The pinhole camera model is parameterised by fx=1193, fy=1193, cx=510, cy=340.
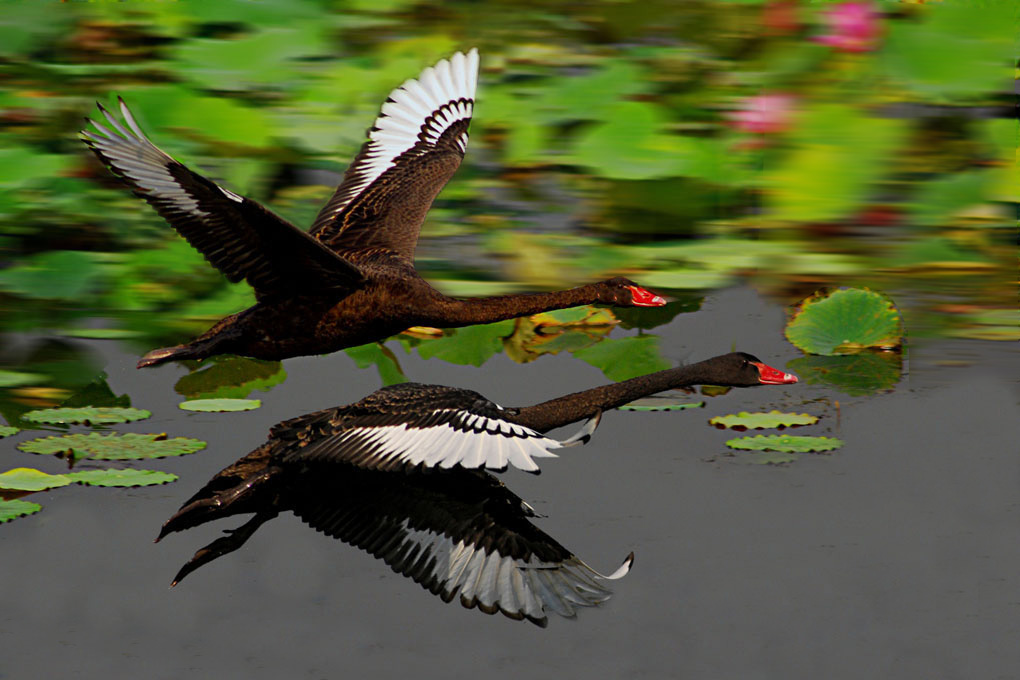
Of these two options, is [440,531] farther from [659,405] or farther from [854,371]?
[854,371]

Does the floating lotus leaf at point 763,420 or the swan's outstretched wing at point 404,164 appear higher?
the swan's outstretched wing at point 404,164

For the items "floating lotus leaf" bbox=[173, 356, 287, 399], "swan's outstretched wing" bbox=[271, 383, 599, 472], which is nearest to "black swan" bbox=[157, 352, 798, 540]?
"swan's outstretched wing" bbox=[271, 383, 599, 472]

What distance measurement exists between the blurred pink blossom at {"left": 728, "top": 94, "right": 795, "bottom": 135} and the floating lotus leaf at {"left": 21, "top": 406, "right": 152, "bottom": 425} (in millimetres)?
3097

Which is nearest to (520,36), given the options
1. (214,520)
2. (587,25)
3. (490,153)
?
(587,25)

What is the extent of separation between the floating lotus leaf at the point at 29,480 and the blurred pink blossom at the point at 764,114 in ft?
11.5

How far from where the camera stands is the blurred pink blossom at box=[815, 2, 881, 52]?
19.6 feet

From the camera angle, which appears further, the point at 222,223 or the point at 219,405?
the point at 219,405

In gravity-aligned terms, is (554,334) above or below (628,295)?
below

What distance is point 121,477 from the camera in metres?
3.58

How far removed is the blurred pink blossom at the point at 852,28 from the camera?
5961 millimetres

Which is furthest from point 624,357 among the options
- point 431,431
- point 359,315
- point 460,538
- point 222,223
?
point 222,223

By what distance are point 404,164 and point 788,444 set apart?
1719 mm

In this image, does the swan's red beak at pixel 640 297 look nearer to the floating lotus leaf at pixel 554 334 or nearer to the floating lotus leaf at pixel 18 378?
the floating lotus leaf at pixel 554 334

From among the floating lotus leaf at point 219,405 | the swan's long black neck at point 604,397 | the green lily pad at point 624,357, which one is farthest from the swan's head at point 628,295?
the floating lotus leaf at point 219,405
